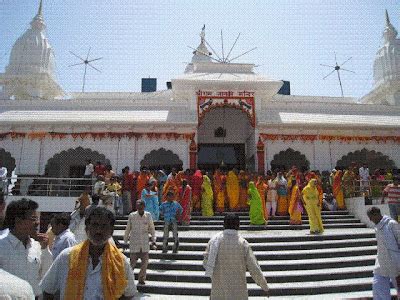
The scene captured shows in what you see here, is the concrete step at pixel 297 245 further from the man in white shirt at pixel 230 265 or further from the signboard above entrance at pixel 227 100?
the signboard above entrance at pixel 227 100

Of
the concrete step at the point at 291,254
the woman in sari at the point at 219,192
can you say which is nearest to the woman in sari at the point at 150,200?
the concrete step at the point at 291,254

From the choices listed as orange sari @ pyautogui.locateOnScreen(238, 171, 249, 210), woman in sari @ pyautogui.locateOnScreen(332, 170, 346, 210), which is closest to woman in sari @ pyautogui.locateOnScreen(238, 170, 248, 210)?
orange sari @ pyautogui.locateOnScreen(238, 171, 249, 210)

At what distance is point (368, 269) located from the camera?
280 inches

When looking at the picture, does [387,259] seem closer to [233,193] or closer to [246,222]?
[246,222]

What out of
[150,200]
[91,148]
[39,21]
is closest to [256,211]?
[150,200]

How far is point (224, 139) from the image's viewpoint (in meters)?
18.3

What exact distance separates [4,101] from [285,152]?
1576cm

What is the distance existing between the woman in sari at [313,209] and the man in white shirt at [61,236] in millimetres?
7270

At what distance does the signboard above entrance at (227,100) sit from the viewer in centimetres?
1588

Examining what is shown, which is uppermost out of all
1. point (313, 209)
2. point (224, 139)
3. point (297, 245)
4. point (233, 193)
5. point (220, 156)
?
point (224, 139)

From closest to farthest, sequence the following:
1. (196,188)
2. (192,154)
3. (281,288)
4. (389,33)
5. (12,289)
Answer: (12,289) → (281,288) → (196,188) → (192,154) → (389,33)

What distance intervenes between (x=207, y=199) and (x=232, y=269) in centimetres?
760

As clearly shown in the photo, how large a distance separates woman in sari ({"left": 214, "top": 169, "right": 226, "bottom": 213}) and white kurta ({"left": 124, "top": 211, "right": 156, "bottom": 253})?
574cm

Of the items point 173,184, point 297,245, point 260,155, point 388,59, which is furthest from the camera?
point 388,59
